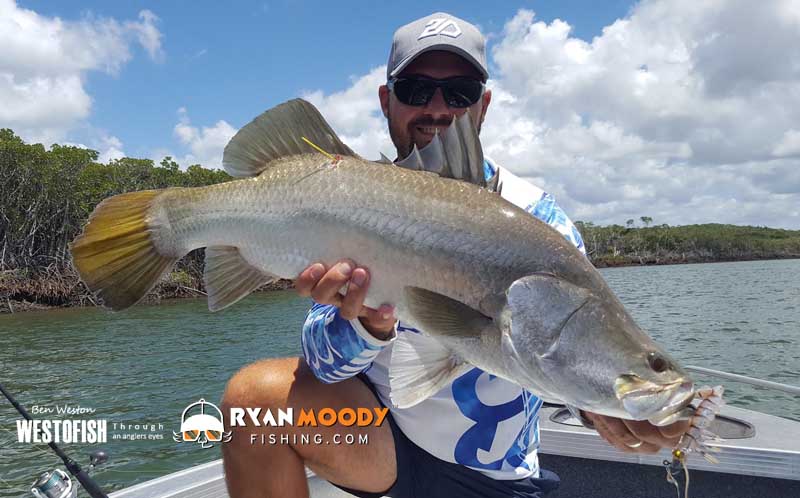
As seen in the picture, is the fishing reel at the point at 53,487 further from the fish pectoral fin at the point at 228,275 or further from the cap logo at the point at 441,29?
the cap logo at the point at 441,29

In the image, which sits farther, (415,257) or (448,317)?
(415,257)

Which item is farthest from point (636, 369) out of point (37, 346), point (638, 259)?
point (638, 259)

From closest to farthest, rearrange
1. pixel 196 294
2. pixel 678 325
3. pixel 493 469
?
pixel 493 469
pixel 678 325
pixel 196 294

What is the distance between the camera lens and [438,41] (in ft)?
9.16

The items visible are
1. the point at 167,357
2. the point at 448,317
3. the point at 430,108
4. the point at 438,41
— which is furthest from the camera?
the point at 167,357

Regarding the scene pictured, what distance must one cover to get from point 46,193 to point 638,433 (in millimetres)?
43007

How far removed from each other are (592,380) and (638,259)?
378 feet

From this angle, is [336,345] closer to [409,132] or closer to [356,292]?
[356,292]

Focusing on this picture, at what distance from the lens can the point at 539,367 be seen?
1.59m

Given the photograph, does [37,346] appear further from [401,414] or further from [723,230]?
[723,230]

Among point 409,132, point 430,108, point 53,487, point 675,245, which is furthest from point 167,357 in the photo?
point 675,245

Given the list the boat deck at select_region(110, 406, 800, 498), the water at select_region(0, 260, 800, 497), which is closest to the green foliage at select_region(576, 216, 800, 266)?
the water at select_region(0, 260, 800, 497)

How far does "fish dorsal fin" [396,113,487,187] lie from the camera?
78.1 inches

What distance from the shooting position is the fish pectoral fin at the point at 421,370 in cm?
189
